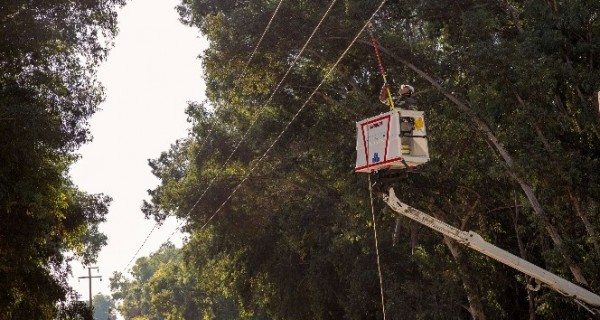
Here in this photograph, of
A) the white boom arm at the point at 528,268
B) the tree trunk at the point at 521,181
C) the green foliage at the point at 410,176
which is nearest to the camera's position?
the white boom arm at the point at 528,268

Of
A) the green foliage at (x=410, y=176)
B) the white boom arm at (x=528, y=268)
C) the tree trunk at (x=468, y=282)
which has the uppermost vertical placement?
the green foliage at (x=410, y=176)

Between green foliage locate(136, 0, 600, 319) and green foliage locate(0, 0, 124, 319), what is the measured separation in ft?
13.8

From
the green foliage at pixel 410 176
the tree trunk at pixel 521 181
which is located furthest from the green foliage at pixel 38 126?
the tree trunk at pixel 521 181

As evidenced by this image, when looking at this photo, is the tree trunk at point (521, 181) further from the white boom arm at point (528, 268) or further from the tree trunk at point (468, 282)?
the white boom arm at point (528, 268)

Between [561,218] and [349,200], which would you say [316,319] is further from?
[561,218]

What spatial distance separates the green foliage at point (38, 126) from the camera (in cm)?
1532

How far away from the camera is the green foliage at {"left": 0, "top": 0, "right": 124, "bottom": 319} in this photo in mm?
15320

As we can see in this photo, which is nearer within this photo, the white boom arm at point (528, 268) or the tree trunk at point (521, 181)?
the white boom arm at point (528, 268)

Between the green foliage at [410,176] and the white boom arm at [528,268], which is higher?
the green foliage at [410,176]

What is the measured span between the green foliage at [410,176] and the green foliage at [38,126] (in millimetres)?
4204

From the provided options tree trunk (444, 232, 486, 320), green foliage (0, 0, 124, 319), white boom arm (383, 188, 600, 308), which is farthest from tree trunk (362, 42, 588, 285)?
green foliage (0, 0, 124, 319)

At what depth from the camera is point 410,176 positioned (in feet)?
63.5

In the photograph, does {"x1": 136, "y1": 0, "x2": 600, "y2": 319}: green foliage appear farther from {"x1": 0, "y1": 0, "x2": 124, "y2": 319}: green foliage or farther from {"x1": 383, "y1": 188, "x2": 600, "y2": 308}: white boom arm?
{"x1": 0, "y1": 0, "x2": 124, "y2": 319}: green foliage

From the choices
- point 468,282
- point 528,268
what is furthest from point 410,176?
point 528,268
